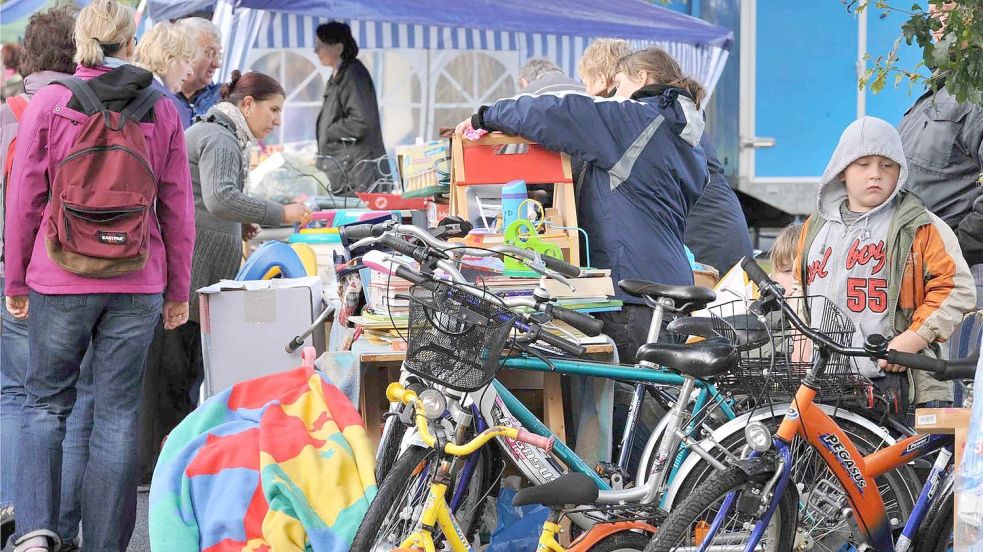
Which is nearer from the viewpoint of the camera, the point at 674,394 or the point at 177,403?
the point at 674,394

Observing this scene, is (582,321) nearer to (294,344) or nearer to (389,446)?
(389,446)

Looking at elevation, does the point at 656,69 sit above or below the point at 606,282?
above

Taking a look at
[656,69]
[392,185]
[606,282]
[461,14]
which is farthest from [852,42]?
[606,282]

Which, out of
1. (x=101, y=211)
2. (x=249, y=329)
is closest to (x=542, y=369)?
(x=101, y=211)

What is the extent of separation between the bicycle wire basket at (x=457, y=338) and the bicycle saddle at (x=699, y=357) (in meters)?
0.52

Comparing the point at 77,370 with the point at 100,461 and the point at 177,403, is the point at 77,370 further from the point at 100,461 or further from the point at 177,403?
the point at 177,403

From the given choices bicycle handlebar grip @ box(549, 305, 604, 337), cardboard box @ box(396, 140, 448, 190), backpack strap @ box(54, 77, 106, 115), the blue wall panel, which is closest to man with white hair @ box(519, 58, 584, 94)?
cardboard box @ box(396, 140, 448, 190)

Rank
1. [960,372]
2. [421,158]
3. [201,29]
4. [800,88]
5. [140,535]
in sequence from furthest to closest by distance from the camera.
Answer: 1. [800,88]
2. [201,29]
3. [421,158]
4. [140,535]
5. [960,372]

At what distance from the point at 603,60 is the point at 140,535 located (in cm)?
303

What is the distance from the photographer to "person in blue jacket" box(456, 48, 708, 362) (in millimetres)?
4570

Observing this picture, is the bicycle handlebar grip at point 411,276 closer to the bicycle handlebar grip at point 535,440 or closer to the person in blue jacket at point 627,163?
the bicycle handlebar grip at point 535,440

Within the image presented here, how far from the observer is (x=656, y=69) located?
484 cm

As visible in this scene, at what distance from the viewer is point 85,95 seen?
13.3 ft

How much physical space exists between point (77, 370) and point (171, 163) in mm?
788
